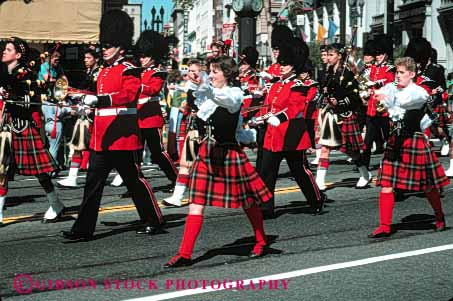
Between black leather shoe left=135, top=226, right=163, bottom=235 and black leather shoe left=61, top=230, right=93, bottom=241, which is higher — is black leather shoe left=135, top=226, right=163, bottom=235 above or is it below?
below

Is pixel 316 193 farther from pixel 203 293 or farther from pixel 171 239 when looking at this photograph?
pixel 203 293

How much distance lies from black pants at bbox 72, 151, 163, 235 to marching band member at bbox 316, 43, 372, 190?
12.7ft

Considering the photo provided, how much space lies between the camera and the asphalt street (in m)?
6.32

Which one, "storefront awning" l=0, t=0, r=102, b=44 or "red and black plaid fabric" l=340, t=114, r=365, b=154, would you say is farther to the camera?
"storefront awning" l=0, t=0, r=102, b=44

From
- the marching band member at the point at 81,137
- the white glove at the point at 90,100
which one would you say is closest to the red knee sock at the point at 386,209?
the white glove at the point at 90,100

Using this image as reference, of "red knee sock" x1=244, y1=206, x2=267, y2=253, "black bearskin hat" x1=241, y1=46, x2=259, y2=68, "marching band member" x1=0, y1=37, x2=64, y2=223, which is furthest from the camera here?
"black bearskin hat" x1=241, y1=46, x2=259, y2=68

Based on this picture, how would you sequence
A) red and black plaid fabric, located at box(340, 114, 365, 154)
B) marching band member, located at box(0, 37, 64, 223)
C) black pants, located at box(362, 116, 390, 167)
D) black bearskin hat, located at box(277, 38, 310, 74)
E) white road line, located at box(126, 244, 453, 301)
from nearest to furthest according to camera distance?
white road line, located at box(126, 244, 453, 301) → marching band member, located at box(0, 37, 64, 223) → black bearskin hat, located at box(277, 38, 310, 74) → red and black plaid fabric, located at box(340, 114, 365, 154) → black pants, located at box(362, 116, 390, 167)

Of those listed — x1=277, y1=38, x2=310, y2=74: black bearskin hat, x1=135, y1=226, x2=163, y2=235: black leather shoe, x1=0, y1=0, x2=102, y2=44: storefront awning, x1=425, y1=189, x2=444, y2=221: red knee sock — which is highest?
x1=0, y1=0, x2=102, y2=44: storefront awning

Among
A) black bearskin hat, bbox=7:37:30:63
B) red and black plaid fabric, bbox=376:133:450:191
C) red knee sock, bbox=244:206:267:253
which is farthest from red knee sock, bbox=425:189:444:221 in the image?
black bearskin hat, bbox=7:37:30:63

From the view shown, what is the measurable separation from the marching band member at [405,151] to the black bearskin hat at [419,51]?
4005mm

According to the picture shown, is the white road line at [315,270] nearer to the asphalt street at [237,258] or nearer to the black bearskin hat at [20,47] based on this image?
the asphalt street at [237,258]

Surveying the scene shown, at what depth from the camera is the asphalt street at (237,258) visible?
20.7ft

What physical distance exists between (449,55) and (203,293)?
124 feet

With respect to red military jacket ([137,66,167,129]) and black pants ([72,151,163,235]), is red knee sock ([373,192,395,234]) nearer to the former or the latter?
black pants ([72,151,163,235])
